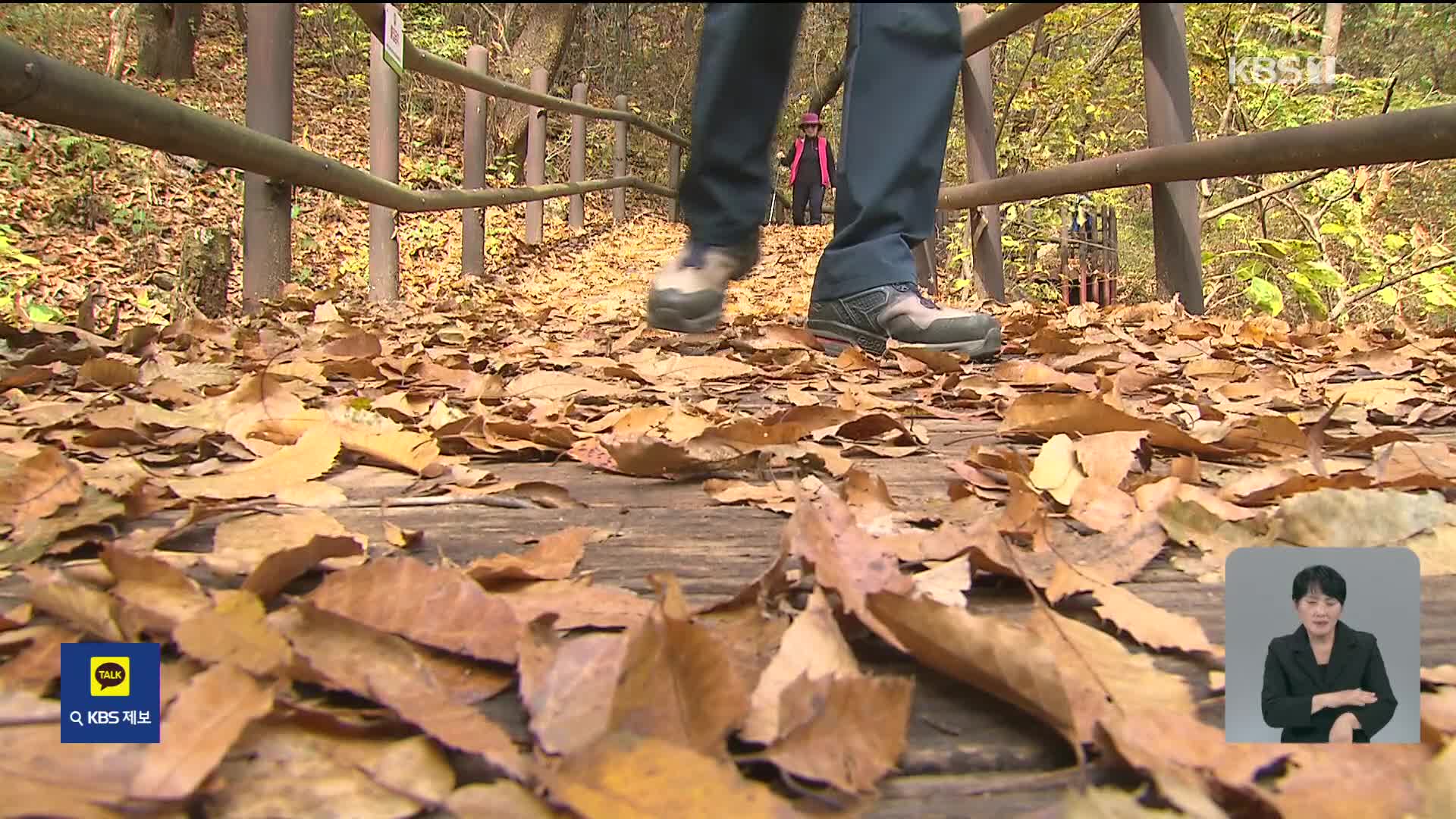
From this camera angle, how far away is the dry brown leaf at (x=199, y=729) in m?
0.40

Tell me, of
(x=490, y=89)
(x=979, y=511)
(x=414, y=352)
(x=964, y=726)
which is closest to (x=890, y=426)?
(x=979, y=511)

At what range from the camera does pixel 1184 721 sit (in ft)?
1.53

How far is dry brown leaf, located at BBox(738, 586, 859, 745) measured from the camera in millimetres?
450

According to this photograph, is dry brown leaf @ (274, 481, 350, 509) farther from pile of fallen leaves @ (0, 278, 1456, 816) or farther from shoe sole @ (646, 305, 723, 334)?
shoe sole @ (646, 305, 723, 334)

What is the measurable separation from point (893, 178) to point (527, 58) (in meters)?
6.49

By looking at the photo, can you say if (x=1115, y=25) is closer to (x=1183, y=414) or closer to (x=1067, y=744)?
(x=1183, y=414)

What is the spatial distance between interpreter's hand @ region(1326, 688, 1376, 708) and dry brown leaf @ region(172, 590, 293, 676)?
504mm

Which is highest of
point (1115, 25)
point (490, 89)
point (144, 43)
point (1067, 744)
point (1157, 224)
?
point (1115, 25)

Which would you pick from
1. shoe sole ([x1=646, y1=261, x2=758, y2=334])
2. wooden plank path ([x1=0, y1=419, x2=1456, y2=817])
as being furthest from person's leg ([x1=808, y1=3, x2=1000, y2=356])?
wooden plank path ([x1=0, y1=419, x2=1456, y2=817])

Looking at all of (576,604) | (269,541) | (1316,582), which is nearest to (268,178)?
(269,541)

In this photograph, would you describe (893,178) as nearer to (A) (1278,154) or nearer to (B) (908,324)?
(B) (908,324)

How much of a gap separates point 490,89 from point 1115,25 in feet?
15.1

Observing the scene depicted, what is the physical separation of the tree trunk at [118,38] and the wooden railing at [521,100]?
882 mm

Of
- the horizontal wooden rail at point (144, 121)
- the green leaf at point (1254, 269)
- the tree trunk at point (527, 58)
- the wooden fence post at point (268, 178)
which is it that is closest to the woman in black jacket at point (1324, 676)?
the horizontal wooden rail at point (144, 121)
